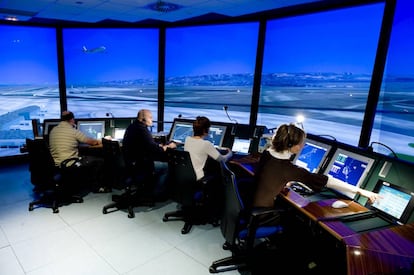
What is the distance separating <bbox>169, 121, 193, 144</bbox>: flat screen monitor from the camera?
12.4 feet

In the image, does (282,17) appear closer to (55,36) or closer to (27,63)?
(55,36)

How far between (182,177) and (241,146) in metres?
1.14

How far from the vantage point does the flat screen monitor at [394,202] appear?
5.16 ft

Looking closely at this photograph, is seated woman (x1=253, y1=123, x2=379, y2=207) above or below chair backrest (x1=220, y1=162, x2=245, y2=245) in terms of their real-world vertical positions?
above

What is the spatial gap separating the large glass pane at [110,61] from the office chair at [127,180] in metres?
1.26

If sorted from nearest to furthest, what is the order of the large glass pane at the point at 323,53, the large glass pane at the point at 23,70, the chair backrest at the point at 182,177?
the chair backrest at the point at 182,177 → the large glass pane at the point at 323,53 → the large glass pane at the point at 23,70

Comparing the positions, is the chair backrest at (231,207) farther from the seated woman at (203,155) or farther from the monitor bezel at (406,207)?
the monitor bezel at (406,207)

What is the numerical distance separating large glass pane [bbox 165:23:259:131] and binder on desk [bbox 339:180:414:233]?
7.09 ft

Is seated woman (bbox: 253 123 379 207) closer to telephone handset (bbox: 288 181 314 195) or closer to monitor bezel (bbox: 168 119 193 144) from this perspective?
telephone handset (bbox: 288 181 314 195)

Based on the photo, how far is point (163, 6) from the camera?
3254mm

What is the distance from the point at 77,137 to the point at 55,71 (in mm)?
2328

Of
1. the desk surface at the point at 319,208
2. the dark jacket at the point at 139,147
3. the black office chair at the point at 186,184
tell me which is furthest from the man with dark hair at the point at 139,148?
the desk surface at the point at 319,208

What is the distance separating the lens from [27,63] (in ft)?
16.9

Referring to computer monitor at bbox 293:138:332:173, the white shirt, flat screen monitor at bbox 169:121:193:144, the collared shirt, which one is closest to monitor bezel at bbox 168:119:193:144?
flat screen monitor at bbox 169:121:193:144
